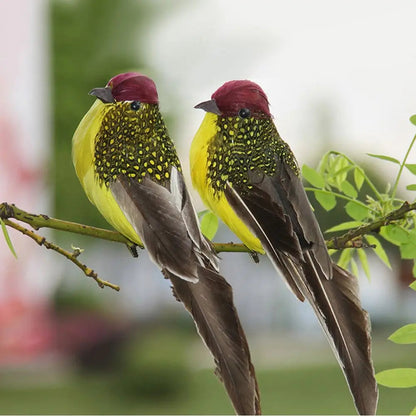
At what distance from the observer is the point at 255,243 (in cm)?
63

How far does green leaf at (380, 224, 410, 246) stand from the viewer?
2.35 feet

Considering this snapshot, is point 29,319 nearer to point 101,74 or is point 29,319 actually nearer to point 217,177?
point 101,74

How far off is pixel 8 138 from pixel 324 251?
5.06 metres

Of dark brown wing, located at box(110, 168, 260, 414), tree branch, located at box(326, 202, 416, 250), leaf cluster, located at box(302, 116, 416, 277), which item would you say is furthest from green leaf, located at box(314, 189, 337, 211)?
dark brown wing, located at box(110, 168, 260, 414)

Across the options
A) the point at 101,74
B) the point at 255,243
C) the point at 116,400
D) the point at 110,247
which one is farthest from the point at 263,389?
the point at 255,243

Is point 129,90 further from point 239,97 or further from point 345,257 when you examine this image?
point 345,257

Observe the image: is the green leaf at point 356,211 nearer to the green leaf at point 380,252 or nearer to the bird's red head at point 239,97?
the green leaf at point 380,252

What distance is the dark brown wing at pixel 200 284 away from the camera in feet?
1.83

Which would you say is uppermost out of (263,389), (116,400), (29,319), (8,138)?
(8,138)

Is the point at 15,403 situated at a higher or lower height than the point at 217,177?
lower

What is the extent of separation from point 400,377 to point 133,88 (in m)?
0.36

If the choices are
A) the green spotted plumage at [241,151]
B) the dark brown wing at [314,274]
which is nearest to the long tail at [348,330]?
the dark brown wing at [314,274]

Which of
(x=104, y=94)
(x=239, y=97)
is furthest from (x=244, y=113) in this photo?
(x=104, y=94)

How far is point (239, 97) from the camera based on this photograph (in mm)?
649
